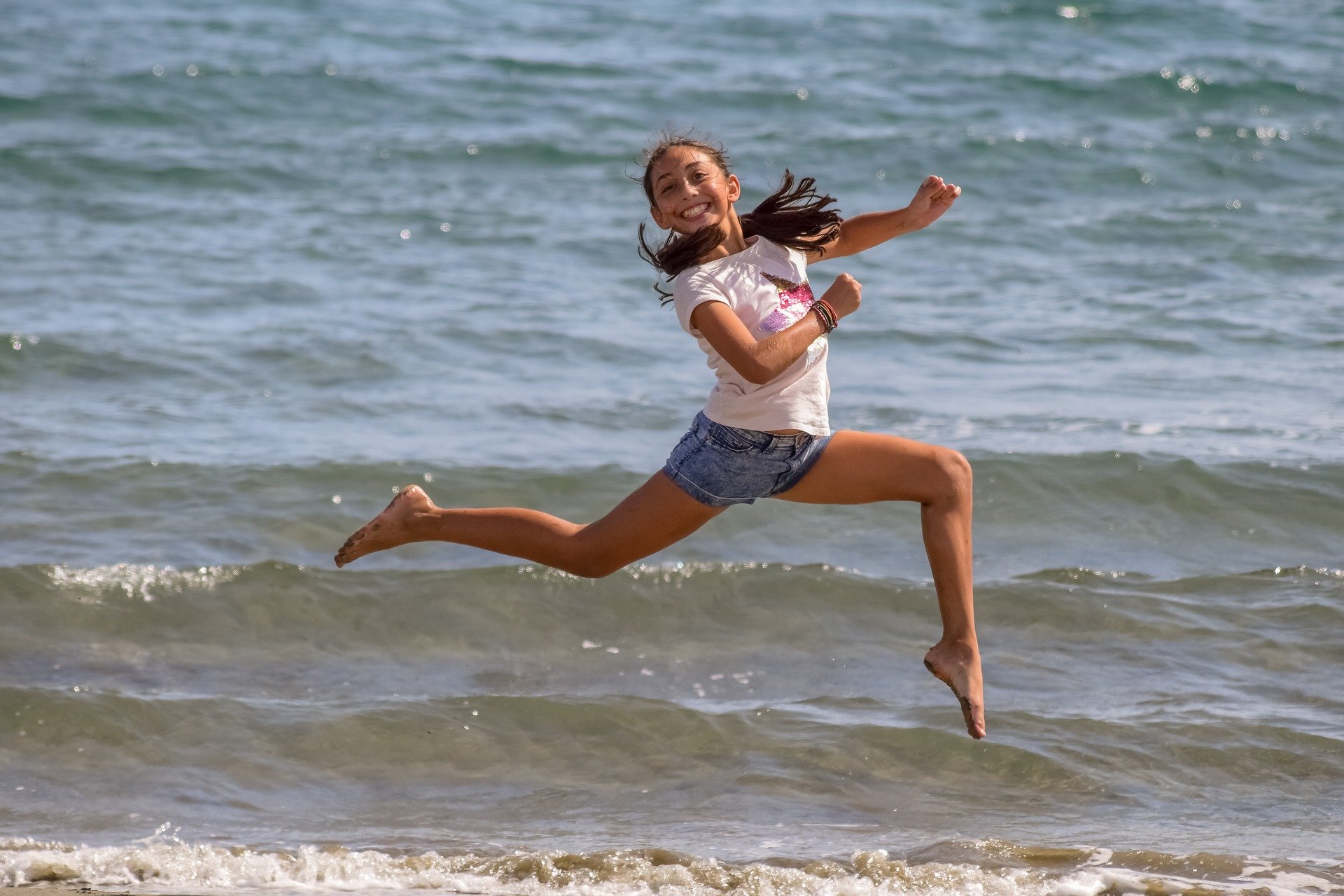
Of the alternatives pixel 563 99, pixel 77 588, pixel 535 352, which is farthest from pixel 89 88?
pixel 77 588

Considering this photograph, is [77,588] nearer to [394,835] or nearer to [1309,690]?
[394,835]

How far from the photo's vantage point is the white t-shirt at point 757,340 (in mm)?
4457

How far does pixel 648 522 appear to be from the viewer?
471 centimetres

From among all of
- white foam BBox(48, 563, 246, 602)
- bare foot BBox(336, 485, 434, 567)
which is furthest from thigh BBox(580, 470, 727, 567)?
white foam BBox(48, 563, 246, 602)

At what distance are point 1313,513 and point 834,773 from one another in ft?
13.1

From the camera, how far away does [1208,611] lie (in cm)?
716

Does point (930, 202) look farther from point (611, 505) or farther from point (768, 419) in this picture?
point (611, 505)

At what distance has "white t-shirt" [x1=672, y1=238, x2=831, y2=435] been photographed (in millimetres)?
4457

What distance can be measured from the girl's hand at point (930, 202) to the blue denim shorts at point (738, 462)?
785mm

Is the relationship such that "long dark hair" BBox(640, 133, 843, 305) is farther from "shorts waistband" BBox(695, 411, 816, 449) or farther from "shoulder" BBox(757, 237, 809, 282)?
"shorts waistband" BBox(695, 411, 816, 449)

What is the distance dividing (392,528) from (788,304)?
1533 millimetres

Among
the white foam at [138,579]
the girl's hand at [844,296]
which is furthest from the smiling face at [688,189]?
the white foam at [138,579]

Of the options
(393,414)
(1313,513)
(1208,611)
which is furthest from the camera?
(393,414)

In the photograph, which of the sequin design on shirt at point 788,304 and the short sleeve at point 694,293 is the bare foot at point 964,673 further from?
the short sleeve at point 694,293
